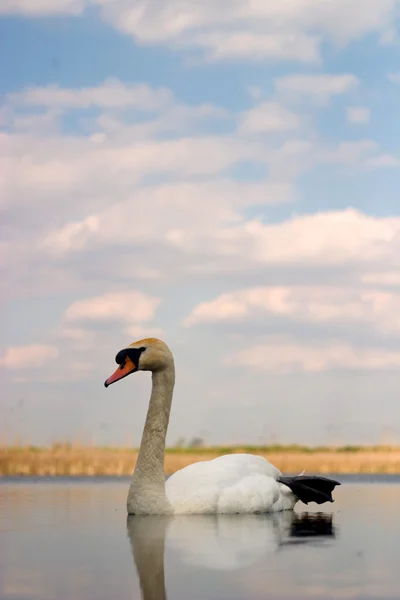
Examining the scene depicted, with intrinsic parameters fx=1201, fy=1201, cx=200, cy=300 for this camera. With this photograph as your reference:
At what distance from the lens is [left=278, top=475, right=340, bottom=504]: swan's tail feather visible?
1338cm

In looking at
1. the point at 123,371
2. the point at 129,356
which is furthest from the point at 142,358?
the point at 123,371

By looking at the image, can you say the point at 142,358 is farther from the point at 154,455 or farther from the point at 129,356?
the point at 154,455

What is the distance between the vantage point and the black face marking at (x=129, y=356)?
12.3 metres

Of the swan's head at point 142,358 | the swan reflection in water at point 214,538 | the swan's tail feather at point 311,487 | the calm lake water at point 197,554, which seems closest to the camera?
the calm lake water at point 197,554

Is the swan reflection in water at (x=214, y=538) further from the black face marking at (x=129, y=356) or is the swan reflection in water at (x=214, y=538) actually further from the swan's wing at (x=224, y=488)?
the black face marking at (x=129, y=356)

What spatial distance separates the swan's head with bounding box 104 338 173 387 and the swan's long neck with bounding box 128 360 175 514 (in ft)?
0.53

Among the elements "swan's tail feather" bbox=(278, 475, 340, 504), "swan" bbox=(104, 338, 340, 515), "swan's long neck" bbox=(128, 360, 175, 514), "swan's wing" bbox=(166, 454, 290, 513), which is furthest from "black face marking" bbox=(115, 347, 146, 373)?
"swan's tail feather" bbox=(278, 475, 340, 504)

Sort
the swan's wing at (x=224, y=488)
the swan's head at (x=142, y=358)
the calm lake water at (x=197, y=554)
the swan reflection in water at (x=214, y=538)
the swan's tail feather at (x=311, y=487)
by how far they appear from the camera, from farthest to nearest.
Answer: the swan's tail feather at (x=311, y=487) → the swan's head at (x=142, y=358) → the swan's wing at (x=224, y=488) → the swan reflection in water at (x=214, y=538) → the calm lake water at (x=197, y=554)

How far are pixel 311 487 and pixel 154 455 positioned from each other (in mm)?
2113

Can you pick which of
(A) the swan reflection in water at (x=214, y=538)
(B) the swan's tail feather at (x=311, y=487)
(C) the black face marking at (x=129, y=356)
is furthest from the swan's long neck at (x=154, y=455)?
(B) the swan's tail feather at (x=311, y=487)

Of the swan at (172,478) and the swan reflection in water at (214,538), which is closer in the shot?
the swan reflection in water at (214,538)

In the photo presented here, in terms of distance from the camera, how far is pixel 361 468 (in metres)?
24.4

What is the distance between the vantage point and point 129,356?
12352mm

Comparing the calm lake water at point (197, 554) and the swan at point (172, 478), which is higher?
the swan at point (172, 478)
